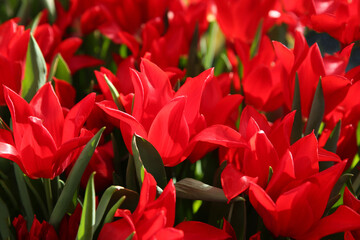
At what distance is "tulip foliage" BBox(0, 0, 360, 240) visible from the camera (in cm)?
48

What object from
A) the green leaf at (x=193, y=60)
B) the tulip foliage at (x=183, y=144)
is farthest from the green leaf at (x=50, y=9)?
the green leaf at (x=193, y=60)

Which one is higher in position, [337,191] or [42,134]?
[42,134]

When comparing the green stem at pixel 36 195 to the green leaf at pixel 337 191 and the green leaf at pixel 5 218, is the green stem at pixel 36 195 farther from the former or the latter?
the green leaf at pixel 337 191

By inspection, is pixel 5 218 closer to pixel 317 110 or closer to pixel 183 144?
pixel 183 144

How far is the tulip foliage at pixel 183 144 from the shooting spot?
48 centimetres

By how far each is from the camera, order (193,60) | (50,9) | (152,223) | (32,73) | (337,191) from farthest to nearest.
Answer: (50,9), (193,60), (32,73), (337,191), (152,223)

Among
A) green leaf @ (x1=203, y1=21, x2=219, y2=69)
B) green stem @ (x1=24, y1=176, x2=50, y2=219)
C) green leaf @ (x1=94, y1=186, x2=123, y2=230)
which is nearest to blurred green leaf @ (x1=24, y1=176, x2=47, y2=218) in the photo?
green stem @ (x1=24, y1=176, x2=50, y2=219)

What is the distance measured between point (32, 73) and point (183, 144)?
9.4 inches

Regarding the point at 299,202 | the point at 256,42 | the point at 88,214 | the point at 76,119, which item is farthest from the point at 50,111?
the point at 256,42

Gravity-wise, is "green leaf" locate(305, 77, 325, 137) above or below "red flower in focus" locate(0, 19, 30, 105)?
below

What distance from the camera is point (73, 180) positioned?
19.7 inches

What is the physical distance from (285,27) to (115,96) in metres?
0.56

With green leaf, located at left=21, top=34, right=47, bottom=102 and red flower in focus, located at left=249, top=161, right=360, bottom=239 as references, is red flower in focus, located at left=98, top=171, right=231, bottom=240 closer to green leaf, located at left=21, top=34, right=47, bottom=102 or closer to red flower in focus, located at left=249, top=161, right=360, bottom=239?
red flower in focus, located at left=249, top=161, right=360, bottom=239

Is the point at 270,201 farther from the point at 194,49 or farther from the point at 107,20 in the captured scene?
the point at 107,20
